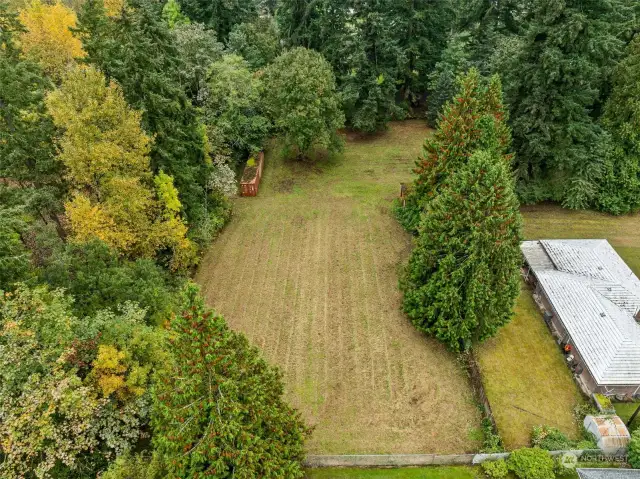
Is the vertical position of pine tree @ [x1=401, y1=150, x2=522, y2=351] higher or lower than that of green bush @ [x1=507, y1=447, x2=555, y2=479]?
higher

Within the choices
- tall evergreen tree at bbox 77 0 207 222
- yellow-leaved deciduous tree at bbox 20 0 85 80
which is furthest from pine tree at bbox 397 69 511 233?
yellow-leaved deciduous tree at bbox 20 0 85 80

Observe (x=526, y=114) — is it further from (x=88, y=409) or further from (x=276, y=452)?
(x=88, y=409)

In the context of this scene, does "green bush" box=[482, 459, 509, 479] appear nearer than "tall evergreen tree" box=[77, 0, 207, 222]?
Yes

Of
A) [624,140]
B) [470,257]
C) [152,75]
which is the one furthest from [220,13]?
[470,257]

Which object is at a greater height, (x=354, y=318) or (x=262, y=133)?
(x=262, y=133)

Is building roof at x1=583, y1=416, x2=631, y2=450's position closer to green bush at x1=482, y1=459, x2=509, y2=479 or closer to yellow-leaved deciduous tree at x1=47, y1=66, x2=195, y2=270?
green bush at x1=482, y1=459, x2=509, y2=479

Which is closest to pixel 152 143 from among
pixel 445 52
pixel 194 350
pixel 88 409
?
pixel 88 409

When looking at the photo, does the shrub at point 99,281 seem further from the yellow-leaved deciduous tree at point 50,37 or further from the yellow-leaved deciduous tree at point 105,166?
the yellow-leaved deciduous tree at point 50,37

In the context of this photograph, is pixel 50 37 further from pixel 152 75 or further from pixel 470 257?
pixel 470 257

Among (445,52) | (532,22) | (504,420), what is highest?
(532,22)
